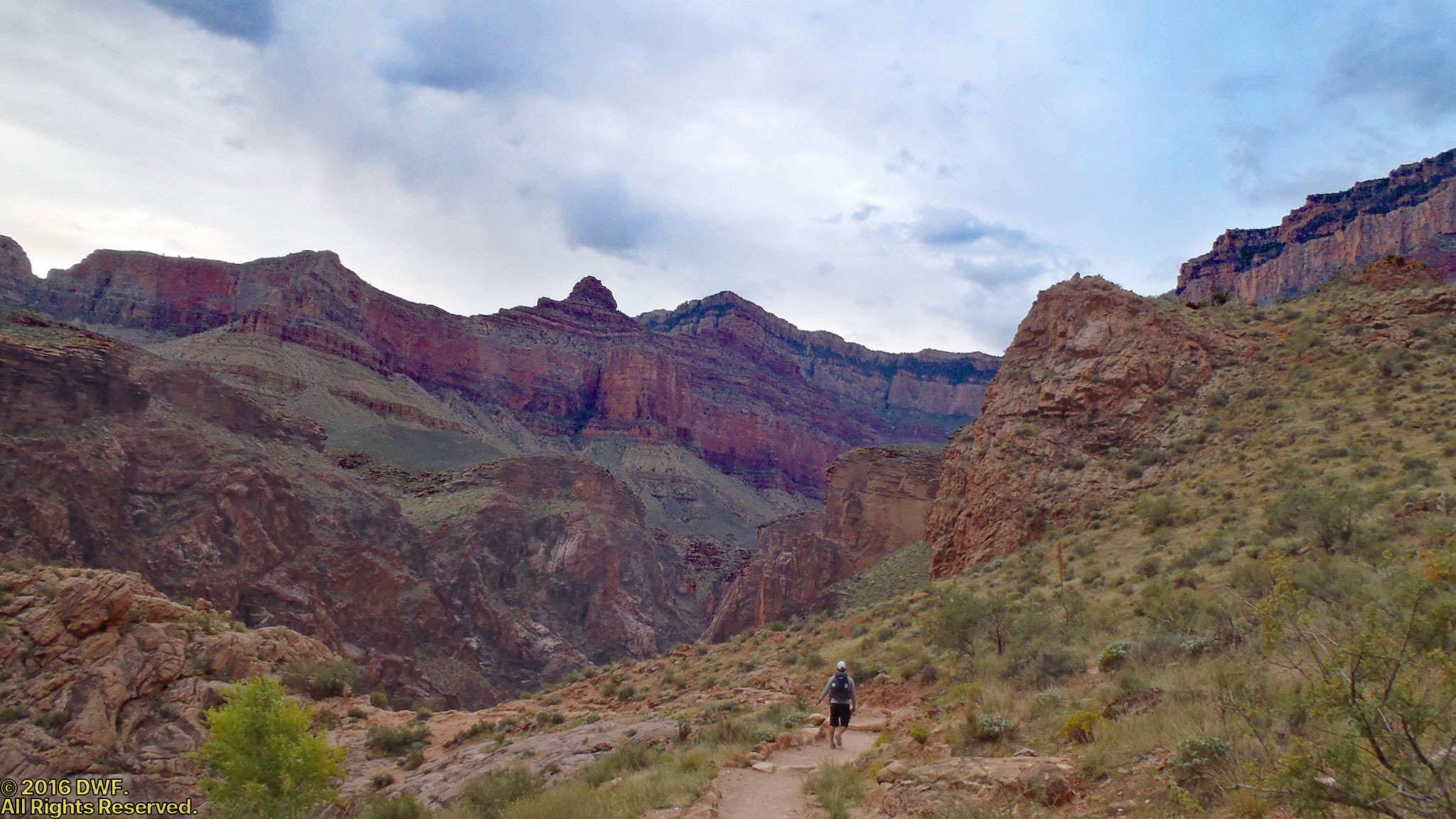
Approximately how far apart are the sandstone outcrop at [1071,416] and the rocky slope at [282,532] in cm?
2921

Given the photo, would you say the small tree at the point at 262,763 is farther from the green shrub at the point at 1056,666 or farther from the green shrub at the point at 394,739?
the green shrub at the point at 1056,666

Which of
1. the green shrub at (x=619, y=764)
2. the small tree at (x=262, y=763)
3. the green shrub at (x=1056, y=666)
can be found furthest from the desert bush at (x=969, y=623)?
the small tree at (x=262, y=763)

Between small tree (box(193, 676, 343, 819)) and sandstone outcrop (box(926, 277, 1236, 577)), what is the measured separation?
67.3 ft

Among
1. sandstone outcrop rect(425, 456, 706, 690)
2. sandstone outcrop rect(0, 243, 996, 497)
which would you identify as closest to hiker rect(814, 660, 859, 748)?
sandstone outcrop rect(425, 456, 706, 690)

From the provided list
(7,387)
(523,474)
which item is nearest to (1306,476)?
(7,387)

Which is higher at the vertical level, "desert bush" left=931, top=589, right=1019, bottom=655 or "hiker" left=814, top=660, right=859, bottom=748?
"desert bush" left=931, top=589, right=1019, bottom=655

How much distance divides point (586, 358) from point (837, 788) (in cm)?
12774

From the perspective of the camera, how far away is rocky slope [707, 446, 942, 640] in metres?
52.2

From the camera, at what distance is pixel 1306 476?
1750 centimetres

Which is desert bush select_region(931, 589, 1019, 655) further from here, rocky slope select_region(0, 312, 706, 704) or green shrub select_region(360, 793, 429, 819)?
A: rocky slope select_region(0, 312, 706, 704)

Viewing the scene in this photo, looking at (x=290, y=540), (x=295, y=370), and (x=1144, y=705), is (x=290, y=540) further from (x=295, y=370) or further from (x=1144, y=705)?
(x=1144, y=705)

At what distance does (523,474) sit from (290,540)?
25.4m

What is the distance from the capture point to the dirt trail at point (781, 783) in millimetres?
8031

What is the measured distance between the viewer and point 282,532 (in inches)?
1666
